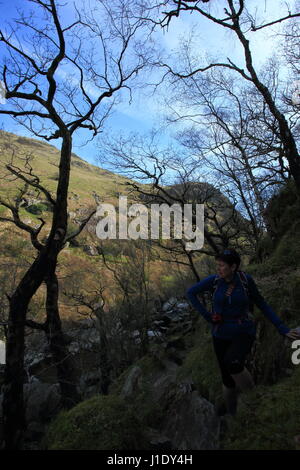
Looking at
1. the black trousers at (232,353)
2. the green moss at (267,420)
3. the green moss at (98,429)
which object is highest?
the black trousers at (232,353)

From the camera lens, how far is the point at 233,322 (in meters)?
3.21

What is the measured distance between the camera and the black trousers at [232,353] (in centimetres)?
316

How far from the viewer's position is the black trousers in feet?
10.4

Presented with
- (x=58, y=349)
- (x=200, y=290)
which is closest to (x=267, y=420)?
(x=200, y=290)

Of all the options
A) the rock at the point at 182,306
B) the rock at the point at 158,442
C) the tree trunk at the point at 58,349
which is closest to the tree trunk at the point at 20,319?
the tree trunk at the point at 58,349

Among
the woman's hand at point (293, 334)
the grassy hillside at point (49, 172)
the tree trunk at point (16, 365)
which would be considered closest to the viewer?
the woman's hand at point (293, 334)

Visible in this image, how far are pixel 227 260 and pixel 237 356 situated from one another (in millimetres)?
1037

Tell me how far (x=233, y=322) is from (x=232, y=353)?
33 cm

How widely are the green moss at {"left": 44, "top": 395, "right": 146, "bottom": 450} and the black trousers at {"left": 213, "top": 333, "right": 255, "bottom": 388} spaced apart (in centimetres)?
119

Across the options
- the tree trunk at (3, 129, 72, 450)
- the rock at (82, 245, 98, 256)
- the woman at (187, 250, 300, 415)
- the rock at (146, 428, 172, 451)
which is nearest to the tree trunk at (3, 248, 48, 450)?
the tree trunk at (3, 129, 72, 450)

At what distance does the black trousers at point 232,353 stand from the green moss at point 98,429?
1.19 m

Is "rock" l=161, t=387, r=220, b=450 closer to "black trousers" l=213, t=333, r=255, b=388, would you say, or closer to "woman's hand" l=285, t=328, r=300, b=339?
"black trousers" l=213, t=333, r=255, b=388

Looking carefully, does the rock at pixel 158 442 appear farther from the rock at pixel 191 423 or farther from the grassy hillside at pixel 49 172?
the grassy hillside at pixel 49 172

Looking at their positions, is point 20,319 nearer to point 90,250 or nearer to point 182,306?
point 182,306
